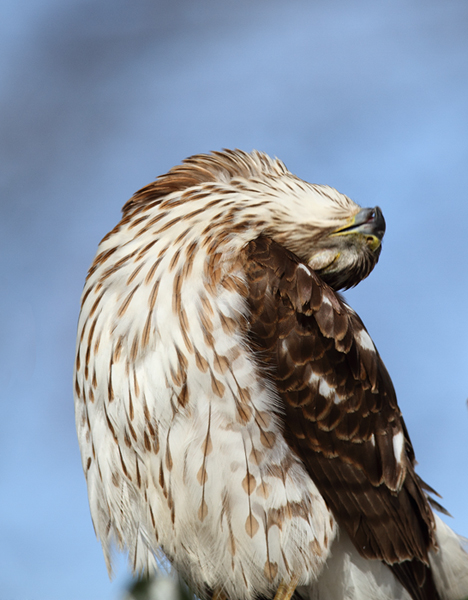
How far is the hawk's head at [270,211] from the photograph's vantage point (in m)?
3.17

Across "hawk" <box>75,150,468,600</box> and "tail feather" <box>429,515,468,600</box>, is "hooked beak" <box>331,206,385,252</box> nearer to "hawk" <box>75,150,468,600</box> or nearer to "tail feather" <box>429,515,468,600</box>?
"hawk" <box>75,150,468,600</box>

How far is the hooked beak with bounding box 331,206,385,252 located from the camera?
3.29m

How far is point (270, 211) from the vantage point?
3.23 meters

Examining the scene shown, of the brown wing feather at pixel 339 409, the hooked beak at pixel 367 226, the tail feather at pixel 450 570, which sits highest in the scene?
the hooked beak at pixel 367 226

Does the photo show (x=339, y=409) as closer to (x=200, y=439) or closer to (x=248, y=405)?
(x=248, y=405)

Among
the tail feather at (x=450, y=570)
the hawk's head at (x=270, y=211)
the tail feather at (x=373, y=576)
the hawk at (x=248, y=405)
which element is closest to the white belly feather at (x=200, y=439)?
the hawk at (x=248, y=405)

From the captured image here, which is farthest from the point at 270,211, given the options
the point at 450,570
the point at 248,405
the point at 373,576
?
the point at 450,570

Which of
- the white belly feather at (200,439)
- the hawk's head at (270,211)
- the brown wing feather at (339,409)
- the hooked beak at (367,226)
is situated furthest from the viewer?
the hooked beak at (367,226)

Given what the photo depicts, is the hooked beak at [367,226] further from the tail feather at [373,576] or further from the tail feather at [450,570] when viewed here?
the tail feather at [450,570]

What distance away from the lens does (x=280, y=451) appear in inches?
117

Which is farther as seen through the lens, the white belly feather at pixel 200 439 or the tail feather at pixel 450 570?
the tail feather at pixel 450 570

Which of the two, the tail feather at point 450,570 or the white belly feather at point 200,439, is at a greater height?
the white belly feather at point 200,439

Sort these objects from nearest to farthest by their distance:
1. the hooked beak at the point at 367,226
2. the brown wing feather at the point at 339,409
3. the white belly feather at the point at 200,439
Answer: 1. the white belly feather at the point at 200,439
2. the brown wing feather at the point at 339,409
3. the hooked beak at the point at 367,226

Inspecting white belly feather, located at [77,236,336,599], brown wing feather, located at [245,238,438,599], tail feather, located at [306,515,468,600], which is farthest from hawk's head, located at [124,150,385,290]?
tail feather, located at [306,515,468,600]
